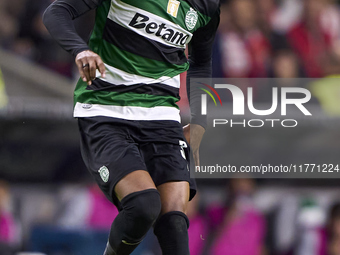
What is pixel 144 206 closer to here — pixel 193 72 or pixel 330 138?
pixel 193 72

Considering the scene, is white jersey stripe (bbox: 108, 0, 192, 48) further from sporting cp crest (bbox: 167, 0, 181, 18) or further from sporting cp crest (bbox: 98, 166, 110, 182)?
sporting cp crest (bbox: 98, 166, 110, 182)

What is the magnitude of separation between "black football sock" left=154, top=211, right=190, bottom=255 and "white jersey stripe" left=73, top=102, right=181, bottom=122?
22.1 inches

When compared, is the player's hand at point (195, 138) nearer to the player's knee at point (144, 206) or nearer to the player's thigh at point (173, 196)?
the player's thigh at point (173, 196)

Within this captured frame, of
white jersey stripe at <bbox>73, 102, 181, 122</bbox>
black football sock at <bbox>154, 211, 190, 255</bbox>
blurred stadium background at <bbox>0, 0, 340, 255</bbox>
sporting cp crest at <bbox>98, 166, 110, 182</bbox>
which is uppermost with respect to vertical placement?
white jersey stripe at <bbox>73, 102, 181, 122</bbox>

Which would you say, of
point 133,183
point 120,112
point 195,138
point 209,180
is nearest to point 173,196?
point 133,183

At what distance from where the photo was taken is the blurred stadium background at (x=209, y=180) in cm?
601

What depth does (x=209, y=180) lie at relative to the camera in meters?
6.61

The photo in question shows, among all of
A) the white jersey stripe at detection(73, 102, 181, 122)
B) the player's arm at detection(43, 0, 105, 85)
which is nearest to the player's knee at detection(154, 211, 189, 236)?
the white jersey stripe at detection(73, 102, 181, 122)

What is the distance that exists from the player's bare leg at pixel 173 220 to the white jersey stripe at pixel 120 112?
400 millimetres

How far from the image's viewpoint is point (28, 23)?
790 cm

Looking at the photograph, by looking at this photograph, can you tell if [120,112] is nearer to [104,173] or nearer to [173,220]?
[104,173]

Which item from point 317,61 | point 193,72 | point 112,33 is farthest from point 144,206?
point 317,61

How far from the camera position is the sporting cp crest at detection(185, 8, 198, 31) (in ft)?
10.4

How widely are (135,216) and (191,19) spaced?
120 cm
